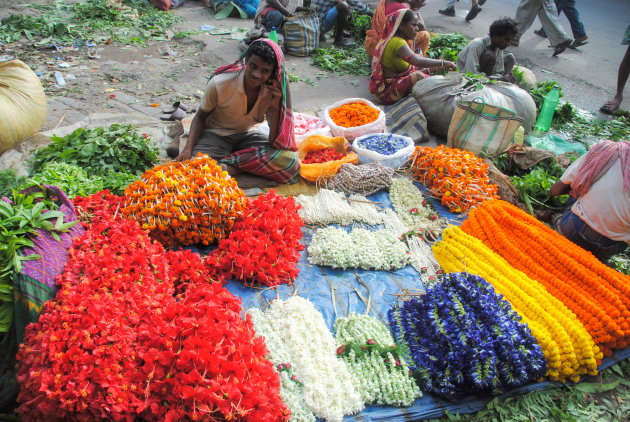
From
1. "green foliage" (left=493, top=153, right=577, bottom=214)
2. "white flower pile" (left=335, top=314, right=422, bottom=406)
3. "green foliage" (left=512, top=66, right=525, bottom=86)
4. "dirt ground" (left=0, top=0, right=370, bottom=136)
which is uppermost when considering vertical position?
"green foliage" (left=512, top=66, right=525, bottom=86)

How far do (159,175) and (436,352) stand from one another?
6.91 feet

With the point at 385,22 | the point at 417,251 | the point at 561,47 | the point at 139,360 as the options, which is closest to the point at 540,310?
the point at 417,251

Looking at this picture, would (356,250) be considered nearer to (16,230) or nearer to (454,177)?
(454,177)

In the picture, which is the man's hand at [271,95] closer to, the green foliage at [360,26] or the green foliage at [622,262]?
the green foliage at [622,262]

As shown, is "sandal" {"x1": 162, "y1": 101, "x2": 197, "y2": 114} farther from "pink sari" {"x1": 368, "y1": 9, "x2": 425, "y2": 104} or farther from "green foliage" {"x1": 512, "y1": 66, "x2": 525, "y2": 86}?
"green foliage" {"x1": 512, "y1": 66, "x2": 525, "y2": 86}

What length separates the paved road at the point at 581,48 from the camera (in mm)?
7266

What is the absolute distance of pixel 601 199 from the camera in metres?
3.13

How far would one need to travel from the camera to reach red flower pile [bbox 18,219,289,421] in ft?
5.42

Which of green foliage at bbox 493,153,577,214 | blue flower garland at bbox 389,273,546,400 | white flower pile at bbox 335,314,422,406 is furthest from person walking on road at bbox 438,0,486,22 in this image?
white flower pile at bbox 335,314,422,406

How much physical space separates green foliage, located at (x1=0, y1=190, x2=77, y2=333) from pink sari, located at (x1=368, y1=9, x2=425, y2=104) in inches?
181

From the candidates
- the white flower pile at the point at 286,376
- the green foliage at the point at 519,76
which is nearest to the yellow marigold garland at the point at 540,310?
the white flower pile at the point at 286,376

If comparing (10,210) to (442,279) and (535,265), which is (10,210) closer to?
(442,279)

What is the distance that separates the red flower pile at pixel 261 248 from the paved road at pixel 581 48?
19.9 feet

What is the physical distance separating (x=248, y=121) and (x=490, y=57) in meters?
4.03
